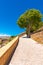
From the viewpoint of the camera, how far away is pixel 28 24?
62062 millimetres

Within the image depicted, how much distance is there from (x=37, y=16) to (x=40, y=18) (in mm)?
1833

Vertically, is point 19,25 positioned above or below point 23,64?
above

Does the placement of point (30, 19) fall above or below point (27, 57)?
above

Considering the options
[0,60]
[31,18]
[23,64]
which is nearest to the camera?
[0,60]

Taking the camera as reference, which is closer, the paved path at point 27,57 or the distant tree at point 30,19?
the paved path at point 27,57

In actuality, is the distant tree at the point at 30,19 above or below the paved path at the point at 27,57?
above

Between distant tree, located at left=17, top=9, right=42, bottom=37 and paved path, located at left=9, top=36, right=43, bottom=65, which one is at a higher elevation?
distant tree, located at left=17, top=9, right=42, bottom=37

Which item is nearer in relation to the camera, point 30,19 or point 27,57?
point 27,57

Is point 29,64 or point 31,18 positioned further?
point 31,18

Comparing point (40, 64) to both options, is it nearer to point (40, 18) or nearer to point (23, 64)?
point (23, 64)

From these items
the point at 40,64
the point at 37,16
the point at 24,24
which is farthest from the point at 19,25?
the point at 40,64

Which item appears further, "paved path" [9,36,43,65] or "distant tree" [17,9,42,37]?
"distant tree" [17,9,42,37]

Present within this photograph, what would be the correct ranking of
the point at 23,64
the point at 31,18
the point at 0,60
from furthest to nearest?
the point at 31,18 → the point at 23,64 → the point at 0,60

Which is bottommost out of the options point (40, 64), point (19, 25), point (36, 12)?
point (40, 64)
